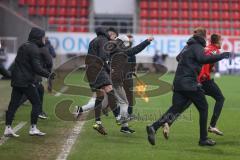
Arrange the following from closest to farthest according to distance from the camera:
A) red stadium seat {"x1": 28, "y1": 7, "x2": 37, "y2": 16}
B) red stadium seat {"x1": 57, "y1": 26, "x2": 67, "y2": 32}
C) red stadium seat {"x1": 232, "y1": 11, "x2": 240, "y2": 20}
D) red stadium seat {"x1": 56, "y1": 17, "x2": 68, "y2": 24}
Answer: red stadium seat {"x1": 57, "y1": 26, "x2": 67, "y2": 32}, red stadium seat {"x1": 56, "y1": 17, "x2": 68, "y2": 24}, red stadium seat {"x1": 28, "y1": 7, "x2": 37, "y2": 16}, red stadium seat {"x1": 232, "y1": 11, "x2": 240, "y2": 20}

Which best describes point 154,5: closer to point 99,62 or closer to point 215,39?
point 215,39

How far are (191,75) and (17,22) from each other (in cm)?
2209

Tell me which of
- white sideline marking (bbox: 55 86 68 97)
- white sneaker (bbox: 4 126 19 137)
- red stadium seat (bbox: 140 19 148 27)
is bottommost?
white sideline marking (bbox: 55 86 68 97)

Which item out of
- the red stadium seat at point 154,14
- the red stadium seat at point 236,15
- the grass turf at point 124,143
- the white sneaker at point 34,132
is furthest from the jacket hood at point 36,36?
the red stadium seat at point 236,15

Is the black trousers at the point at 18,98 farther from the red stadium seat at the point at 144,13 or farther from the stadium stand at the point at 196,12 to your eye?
the red stadium seat at the point at 144,13

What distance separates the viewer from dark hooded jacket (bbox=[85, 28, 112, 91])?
10154 mm

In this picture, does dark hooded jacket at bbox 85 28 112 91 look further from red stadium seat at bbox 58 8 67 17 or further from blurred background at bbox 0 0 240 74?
red stadium seat at bbox 58 8 67 17

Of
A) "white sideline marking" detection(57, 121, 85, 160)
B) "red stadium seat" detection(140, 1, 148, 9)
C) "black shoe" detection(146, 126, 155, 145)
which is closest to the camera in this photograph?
"white sideline marking" detection(57, 121, 85, 160)

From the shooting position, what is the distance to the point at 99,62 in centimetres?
1022

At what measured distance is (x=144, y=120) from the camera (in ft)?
42.1

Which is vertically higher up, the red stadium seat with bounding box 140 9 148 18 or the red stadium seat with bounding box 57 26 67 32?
the red stadium seat with bounding box 140 9 148 18

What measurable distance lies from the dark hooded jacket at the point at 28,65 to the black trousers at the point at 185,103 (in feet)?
6.94

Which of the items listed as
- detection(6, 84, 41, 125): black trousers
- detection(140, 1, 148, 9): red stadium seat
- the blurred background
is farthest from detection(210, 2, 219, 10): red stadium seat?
detection(6, 84, 41, 125): black trousers

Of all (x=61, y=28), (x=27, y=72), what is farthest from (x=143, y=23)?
(x=27, y=72)
